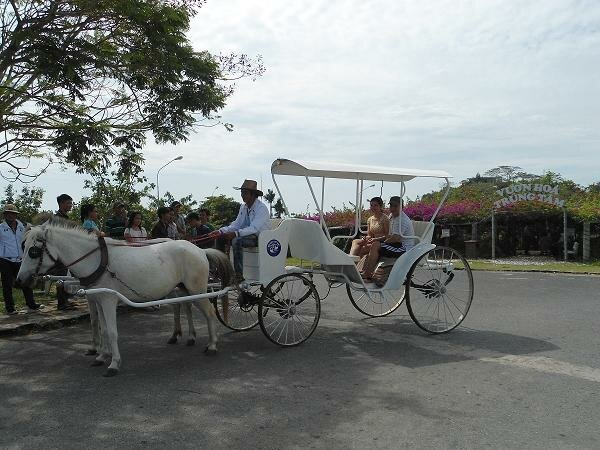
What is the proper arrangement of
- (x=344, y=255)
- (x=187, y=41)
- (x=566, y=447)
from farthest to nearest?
(x=187, y=41)
(x=344, y=255)
(x=566, y=447)

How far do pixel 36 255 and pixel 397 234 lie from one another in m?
4.72

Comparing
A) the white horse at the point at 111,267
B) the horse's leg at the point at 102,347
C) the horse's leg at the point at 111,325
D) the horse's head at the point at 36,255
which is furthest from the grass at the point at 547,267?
the horse's head at the point at 36,255

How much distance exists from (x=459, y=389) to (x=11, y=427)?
3.89 m

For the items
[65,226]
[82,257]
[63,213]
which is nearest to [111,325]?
[82,257]

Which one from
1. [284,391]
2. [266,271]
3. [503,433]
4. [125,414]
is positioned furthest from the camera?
[266,271]

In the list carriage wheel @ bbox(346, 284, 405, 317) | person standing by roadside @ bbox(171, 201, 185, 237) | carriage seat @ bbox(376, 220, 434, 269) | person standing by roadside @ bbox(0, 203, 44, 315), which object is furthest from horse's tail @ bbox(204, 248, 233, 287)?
person standing by roadside @ bbox(0, 203, 44, 315)

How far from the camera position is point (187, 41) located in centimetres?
942

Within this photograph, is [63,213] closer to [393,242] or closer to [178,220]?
[178,220]

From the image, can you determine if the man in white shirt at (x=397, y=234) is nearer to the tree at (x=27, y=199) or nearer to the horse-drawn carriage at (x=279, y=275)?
the horse-drawn carriage at (x=279, y=275)

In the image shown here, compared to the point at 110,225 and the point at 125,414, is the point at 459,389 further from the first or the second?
the point at 110,225

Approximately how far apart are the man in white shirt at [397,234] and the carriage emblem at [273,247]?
1816mm

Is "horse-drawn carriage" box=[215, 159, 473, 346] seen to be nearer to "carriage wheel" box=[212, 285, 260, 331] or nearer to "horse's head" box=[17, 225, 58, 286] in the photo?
"carriage wheel" box=[212, 285, 260, 331]

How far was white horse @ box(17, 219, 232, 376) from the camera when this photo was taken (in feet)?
19.0

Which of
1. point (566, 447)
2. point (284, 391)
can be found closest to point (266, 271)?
point (284, 391)
